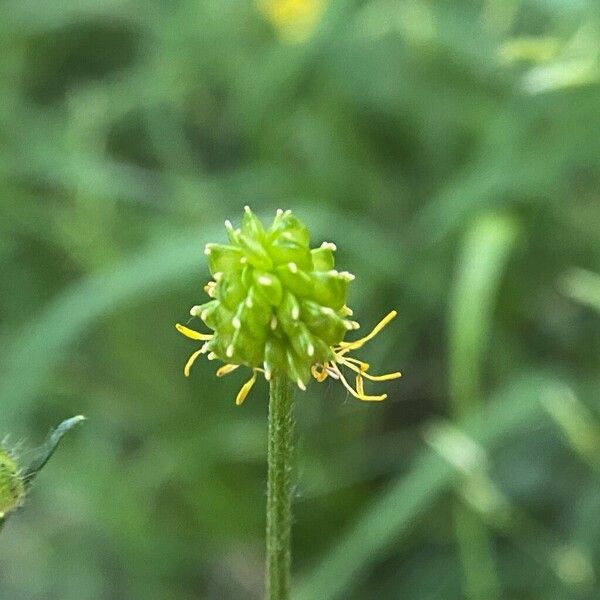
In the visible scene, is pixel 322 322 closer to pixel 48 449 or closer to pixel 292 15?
pixel 48 449

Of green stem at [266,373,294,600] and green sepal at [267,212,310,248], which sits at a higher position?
green sepal at [267,212,310,248]

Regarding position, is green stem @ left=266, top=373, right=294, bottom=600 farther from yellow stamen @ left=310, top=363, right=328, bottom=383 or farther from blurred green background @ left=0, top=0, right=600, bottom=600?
blurred green background @ left=0, top=0, right=600, bottom=600

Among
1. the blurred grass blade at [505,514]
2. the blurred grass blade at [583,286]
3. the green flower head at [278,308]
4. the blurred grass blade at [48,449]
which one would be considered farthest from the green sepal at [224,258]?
the blurred grass blade at [583,286]

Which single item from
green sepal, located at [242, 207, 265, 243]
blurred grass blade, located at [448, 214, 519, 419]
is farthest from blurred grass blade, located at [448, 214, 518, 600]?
green sepal, located at [242, 207, 265, 243]

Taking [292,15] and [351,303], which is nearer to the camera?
[351,303]

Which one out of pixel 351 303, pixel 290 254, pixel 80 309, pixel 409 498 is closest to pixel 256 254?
pixel 290 254

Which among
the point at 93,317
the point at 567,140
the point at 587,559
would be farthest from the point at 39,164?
the point at 587,559

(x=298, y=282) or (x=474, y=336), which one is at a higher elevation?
(x=298, y=282)
